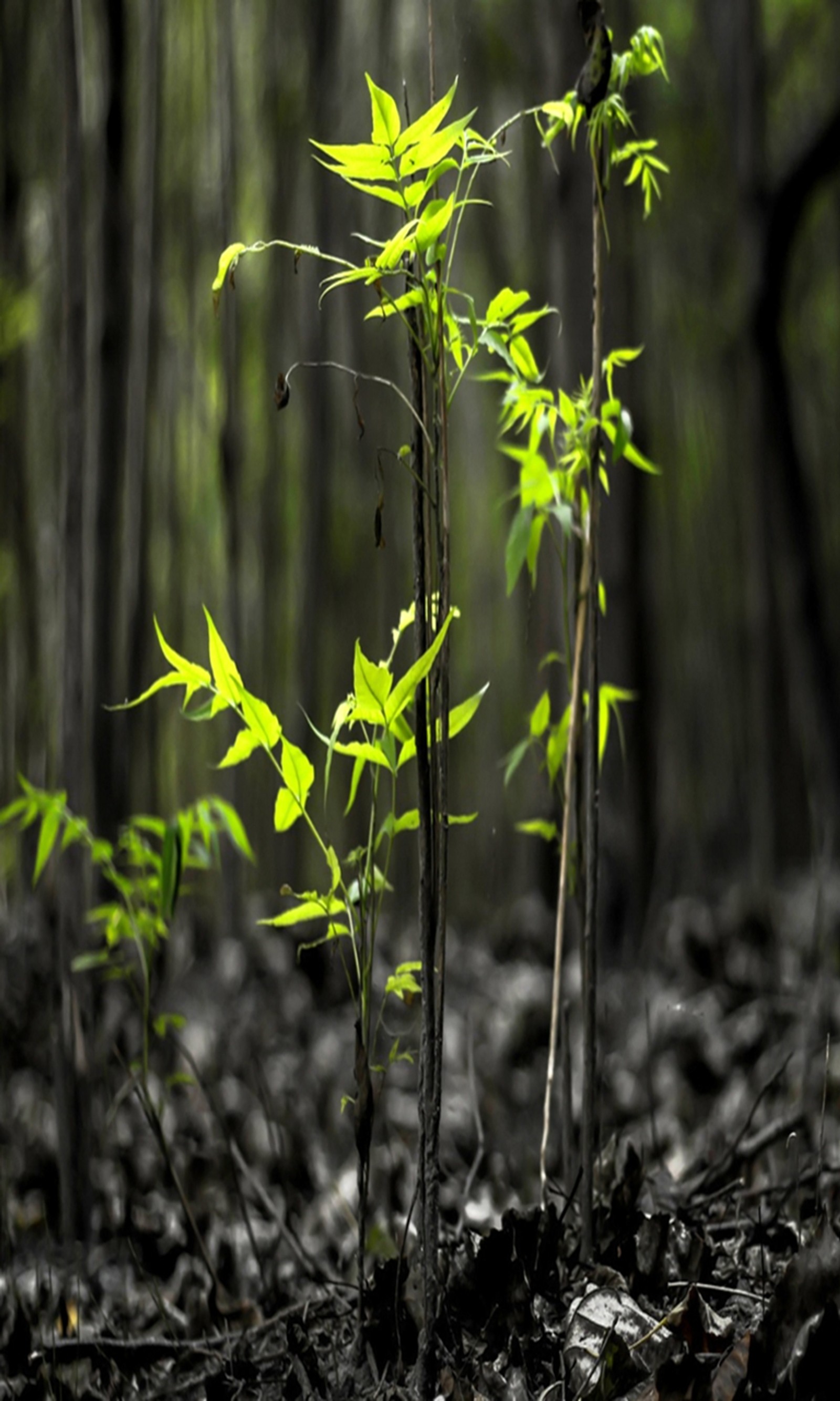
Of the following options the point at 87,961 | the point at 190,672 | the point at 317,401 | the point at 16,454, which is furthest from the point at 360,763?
the point at 317,401

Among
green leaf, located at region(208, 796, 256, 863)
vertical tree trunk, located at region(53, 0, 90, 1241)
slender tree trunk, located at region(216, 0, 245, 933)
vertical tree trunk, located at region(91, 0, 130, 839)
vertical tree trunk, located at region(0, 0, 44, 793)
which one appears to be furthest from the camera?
slender tree trunk, located at region(216, 0, 245, 933)

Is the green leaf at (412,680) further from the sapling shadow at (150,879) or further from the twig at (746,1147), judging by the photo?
the twig at (746,1147)

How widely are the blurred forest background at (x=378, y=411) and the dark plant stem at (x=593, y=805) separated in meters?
0.09

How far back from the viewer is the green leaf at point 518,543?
1.28 m

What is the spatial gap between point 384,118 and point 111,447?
7.42 ft

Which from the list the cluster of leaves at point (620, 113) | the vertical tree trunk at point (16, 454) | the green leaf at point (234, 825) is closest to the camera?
the cluster of leaves at point (620, 113)

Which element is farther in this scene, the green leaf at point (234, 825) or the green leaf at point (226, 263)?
the green leaf at point (234, 825)

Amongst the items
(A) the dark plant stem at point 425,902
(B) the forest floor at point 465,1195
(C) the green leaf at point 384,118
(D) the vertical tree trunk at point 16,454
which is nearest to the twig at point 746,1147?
(B) the forest floor at point 465,1195

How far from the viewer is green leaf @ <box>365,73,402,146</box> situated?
1.00m

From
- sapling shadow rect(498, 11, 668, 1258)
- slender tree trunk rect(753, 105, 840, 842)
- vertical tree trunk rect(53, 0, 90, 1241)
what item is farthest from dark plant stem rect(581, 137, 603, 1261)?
slender tree trunk rect(753, 105, 840, 842)

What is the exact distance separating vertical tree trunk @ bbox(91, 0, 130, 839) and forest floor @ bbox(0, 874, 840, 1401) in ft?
1.35

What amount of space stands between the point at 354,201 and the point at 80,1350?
419 cm

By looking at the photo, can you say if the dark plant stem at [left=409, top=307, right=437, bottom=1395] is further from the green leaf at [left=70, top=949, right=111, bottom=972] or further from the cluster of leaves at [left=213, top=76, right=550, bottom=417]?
the green leaf at [left=70, top=949, right=111, bottom=972]

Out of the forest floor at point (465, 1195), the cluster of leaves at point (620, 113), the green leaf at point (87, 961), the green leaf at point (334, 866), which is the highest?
the cluster of leaves at point (620, 113)
